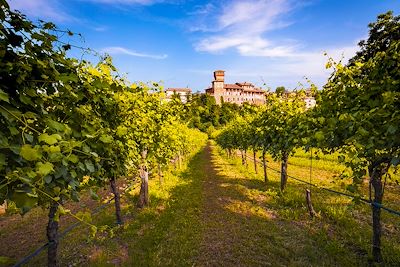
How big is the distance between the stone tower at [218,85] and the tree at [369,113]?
13343 centimetres

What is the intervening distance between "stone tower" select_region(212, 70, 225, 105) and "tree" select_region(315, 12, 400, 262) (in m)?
133

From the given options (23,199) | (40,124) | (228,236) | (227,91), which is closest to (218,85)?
(227,91)

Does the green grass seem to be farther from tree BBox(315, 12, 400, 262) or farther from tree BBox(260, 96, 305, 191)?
tree BBox(260, 96, 305, 191)

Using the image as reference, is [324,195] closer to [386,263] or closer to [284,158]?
[284,158]

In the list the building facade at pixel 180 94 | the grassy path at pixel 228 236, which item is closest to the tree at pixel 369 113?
the grassy path at pixel 228 236

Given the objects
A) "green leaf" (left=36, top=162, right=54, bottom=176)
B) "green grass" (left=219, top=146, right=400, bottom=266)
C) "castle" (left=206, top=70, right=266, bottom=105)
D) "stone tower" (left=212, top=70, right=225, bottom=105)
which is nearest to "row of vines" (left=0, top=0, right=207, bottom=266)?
"green leaf" (left=36, top=162, right=54, bottom=176)

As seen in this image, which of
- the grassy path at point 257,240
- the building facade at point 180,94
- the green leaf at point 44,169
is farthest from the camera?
the building facade at point 180,94

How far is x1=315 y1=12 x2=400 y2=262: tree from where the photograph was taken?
13.8ft

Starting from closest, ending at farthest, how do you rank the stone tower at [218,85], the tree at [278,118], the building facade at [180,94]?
the building facade at [180,94]
the tree at [278,118]
the stone tower at [218,85]

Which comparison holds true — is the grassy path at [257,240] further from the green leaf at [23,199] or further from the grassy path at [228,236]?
the green leaf at [23,199]

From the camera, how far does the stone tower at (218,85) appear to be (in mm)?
141375

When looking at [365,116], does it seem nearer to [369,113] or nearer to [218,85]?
[369,113]

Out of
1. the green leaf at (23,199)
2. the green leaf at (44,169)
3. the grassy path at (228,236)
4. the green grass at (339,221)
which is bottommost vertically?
the grassy path at (228,236)

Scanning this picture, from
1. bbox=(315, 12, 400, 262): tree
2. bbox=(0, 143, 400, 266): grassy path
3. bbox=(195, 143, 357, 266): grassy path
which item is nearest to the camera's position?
bbox=(315, 12, 400, 262): tree
